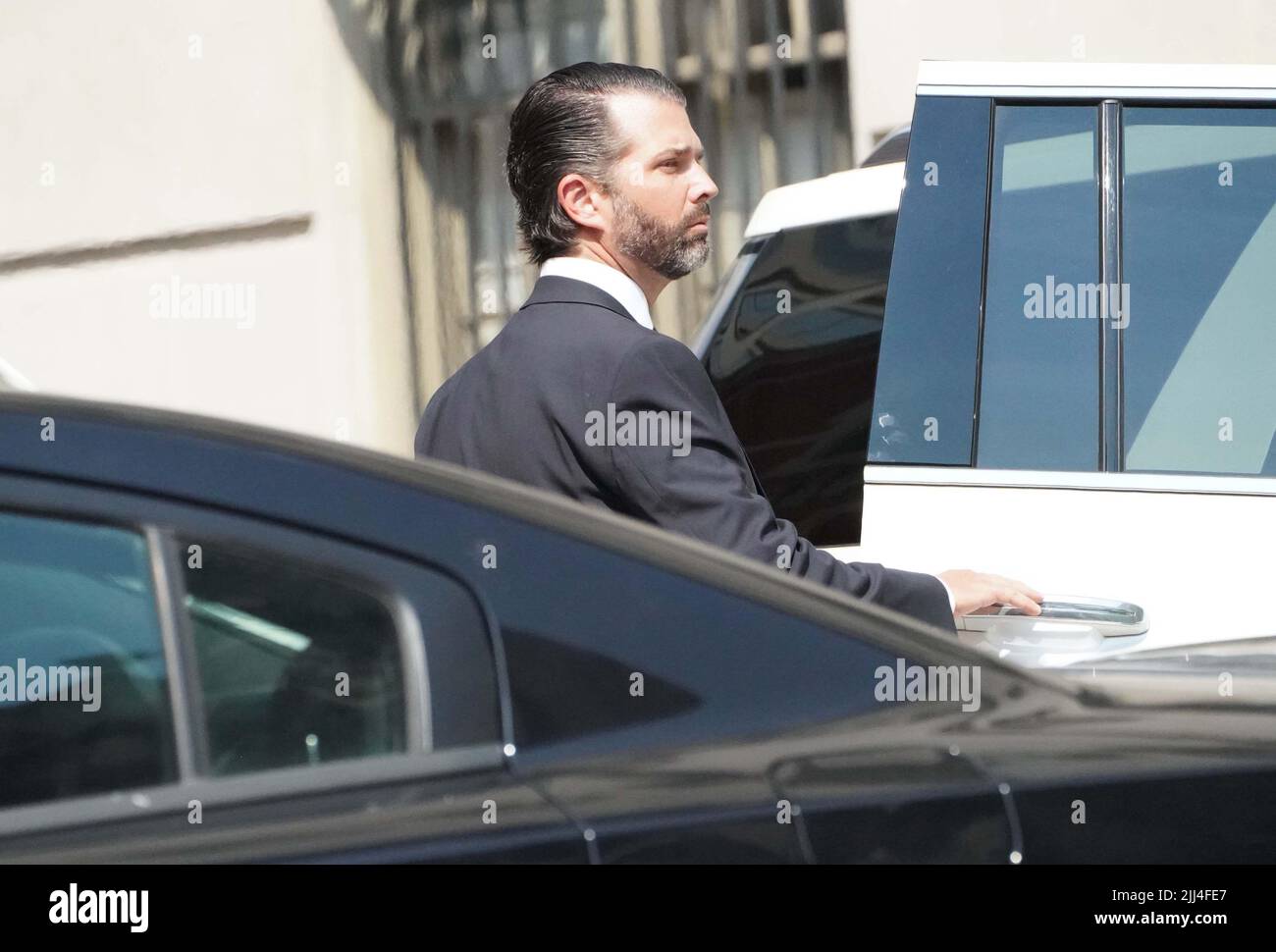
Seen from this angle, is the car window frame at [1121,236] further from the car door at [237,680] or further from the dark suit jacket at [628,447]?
the car door at [237,680]

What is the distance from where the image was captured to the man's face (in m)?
2.33

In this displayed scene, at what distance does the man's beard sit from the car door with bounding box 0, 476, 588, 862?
1166 mm

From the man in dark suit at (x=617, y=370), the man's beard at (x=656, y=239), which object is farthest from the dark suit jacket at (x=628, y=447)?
the man's beard at (x=656, y=239)

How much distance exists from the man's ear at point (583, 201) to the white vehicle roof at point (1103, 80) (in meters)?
0.58

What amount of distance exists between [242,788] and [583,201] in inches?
52.5

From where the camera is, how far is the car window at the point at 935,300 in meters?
2.32

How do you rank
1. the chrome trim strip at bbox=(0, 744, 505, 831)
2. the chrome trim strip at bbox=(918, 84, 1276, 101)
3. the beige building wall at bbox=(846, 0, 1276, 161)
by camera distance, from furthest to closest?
the beige building wall at bbox=(846, 0, 1276, 161)
the chrome trim strip at bbox=(918, 84, 1276, 101)
the chrome trim strip at bbox=(0, 744, 505, 831)

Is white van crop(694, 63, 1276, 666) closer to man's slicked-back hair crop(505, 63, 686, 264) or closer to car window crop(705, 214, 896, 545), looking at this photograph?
man's slicked-back hair crop(505, 63, 686, 264)

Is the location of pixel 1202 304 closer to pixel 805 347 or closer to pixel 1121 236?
pixel 1121 236

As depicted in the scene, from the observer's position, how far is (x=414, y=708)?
1.24m

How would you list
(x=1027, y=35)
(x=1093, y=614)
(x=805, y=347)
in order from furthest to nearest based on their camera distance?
(x=1027, y=35) → (x=805, y=347) → (x=1093, y=614)

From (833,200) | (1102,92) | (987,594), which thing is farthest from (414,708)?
(833,200)

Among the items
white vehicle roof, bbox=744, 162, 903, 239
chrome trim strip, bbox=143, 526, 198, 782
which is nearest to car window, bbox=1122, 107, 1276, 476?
white vehicle roof, bbox=744, 162, 903, 239
